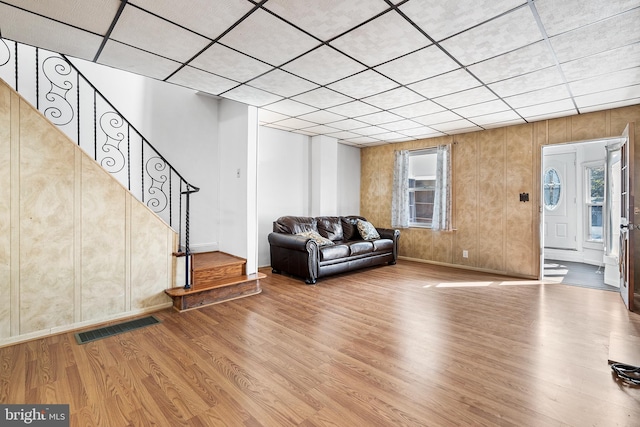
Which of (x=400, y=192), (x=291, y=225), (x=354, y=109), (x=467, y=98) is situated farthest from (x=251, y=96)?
(x=400, y=192)

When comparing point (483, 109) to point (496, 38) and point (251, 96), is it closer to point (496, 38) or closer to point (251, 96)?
point (496, 38)

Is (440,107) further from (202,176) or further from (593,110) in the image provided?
(202,176)

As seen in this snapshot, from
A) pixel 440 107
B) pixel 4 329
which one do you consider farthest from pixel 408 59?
pixel 4 329

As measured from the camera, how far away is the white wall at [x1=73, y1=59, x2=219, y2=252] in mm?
4039

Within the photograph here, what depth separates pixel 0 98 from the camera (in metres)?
2.56

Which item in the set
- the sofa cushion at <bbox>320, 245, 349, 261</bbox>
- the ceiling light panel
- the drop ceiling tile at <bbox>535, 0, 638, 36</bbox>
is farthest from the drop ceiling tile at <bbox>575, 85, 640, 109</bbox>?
the ceiling light panel

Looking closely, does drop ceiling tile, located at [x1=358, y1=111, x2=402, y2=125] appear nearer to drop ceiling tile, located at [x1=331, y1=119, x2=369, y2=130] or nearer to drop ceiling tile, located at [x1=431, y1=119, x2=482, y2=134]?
drop ceiling tile, located at [x1=331, y1=119, x2=369, y2=130]

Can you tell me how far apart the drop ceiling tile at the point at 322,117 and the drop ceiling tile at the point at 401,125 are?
2.98 ft

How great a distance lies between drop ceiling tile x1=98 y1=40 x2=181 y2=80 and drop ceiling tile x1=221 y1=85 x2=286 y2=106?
2.56ft

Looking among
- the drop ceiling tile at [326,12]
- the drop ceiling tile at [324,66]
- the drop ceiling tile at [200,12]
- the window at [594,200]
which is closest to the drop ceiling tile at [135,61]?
the drop ceiling tile at [200,12]

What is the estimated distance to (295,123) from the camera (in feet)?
17.7

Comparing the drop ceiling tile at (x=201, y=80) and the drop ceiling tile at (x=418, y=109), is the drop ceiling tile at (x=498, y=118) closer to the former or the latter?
the drop ceiling tile at (x=418, y=109)

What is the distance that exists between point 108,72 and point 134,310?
2.97m
